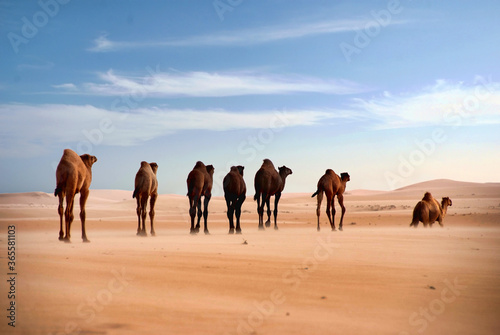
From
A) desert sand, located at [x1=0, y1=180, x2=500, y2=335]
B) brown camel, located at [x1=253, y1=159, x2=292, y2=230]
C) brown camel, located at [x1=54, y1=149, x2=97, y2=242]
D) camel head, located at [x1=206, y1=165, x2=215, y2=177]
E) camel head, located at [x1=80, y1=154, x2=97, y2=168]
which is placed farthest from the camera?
brown camel, located at [x1=253, y1=159, x2=292, y2=230]

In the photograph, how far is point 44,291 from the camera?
22.0ft

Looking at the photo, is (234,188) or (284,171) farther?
(284,171)

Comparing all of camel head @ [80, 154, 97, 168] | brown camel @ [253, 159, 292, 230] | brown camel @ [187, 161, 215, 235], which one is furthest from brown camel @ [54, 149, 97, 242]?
brown camel @ [253, 159, 292, 230]

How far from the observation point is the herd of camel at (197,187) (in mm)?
14742

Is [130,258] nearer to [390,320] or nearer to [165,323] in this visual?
[165,323]

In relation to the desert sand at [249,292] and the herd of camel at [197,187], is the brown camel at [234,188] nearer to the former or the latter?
the herd of camel at [197,187]

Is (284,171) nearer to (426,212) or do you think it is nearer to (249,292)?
(426,212)

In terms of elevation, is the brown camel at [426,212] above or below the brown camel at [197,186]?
below

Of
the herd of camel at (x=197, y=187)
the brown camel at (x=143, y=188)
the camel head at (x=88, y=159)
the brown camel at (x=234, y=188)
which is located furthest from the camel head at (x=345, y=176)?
the camel head at (x=88, y=159)

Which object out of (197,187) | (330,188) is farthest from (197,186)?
(330,188)

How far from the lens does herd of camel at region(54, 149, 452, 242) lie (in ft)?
48.4

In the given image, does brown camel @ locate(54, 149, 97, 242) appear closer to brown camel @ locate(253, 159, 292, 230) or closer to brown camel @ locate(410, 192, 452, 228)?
brown camel @ locate(253, 159, 292, 230)

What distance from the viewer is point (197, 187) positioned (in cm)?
1941

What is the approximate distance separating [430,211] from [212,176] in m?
9.95
